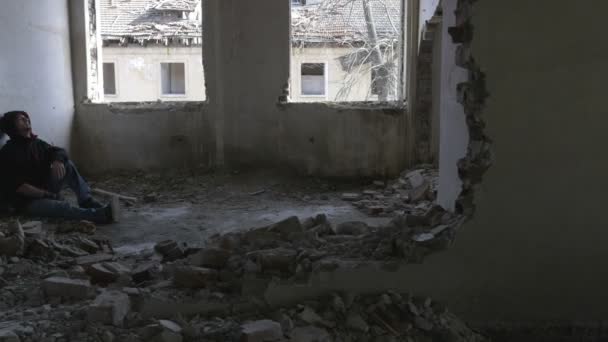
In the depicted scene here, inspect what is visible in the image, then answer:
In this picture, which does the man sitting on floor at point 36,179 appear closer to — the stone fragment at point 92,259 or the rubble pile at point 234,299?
the stone fragment at point 92,259

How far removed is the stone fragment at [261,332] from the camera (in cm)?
246

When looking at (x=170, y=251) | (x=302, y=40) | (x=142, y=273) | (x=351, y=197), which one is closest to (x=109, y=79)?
(x=302, y=40)

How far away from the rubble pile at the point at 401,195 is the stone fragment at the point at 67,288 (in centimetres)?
323

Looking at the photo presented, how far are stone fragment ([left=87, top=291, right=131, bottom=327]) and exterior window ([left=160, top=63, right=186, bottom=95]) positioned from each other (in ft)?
40.2

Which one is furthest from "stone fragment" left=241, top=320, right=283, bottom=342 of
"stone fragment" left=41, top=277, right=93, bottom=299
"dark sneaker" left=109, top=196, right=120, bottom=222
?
"dark sneaker" left=109, top=196, right=120, bottom=222

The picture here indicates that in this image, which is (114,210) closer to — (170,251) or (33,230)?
(33,230)

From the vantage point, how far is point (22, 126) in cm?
525

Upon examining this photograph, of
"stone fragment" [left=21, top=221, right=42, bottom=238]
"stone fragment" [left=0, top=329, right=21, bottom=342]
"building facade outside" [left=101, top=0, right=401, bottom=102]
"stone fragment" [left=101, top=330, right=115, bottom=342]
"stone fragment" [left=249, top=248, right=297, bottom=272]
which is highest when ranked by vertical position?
"building facade outside" [left=101, top=0, right=401, bottom=102]

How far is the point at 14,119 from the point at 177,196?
6.31ft

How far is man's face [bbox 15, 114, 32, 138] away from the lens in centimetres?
523

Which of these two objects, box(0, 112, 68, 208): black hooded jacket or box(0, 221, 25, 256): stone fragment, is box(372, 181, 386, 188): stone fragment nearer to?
box(0, 112, 68, 208): black hooded jacket

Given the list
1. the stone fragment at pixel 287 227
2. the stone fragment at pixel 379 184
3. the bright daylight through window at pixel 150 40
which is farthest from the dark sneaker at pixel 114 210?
the bright daylight through window at pixel 150 40

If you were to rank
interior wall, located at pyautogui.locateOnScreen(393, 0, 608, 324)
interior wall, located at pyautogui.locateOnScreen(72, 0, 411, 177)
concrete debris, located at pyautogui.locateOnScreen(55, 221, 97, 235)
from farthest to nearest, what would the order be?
interior wall, located at pyautogui.locateOnScreen(72, 0, 411, 177), concrete debris, located at pyautogui.locateOnScreen(55, 221, 97, 235), interior wall, located at pyautogui.locateOnScreen(393, 0, 608, 324)

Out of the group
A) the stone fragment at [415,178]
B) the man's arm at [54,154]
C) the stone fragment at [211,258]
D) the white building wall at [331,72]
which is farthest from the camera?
the white building wall at [331,72]
